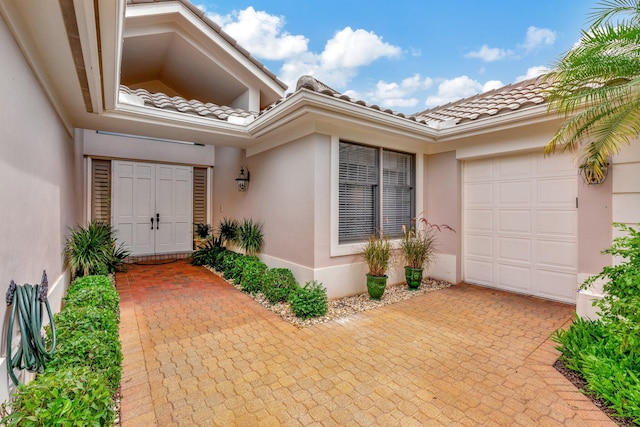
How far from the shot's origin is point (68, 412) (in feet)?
5.65

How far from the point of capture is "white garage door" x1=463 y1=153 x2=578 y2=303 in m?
5.07

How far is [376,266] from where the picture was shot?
534cm

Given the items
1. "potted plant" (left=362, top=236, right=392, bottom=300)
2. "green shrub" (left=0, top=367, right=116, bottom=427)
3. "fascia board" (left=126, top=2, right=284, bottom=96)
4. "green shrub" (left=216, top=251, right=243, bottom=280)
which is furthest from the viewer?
"green shrub" (left=216, top=251, right=243, bottom=280)

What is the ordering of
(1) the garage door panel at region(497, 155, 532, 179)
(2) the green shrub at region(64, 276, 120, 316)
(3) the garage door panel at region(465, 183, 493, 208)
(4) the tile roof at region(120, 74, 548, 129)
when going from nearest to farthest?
(2) the green shrub at region(64, 276, 120, 316) < (4) the tile roof at region(120, 74, 548, 129) < (1) the garage door panel at region(497, 155, 532, 179) < (3) the garage door panel at region(465, 183, 493, 208)

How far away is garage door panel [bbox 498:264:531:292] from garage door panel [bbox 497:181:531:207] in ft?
4.09

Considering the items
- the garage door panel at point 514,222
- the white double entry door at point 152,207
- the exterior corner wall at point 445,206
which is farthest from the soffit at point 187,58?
the garage door panel at point 514,222

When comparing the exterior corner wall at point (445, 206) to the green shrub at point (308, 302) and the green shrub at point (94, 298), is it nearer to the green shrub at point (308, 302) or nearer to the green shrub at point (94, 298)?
the green shrub at point (308, 302)

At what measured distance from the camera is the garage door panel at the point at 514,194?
5520mm

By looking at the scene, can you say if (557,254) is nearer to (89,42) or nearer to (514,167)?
(514,167)

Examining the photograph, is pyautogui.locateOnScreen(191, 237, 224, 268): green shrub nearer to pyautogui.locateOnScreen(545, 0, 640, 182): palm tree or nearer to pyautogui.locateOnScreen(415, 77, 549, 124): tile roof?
pyautogui.locateOnScreen(415, 77, 549, 124): tile roof

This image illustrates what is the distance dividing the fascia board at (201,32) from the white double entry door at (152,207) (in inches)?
145

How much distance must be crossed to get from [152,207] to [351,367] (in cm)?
820

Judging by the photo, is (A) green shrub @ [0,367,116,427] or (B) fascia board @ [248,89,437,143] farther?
(B) fascia board @ [248,89,437,143]

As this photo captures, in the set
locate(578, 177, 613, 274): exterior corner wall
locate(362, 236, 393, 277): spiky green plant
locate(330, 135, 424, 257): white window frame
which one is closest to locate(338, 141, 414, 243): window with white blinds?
locate(330, 135, 424, 257): white window frame
